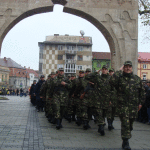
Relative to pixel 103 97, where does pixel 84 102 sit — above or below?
below

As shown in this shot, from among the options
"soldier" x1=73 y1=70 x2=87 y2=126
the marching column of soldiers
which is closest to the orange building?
the marching column of soldiers

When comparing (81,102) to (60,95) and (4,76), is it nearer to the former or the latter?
(60,95)

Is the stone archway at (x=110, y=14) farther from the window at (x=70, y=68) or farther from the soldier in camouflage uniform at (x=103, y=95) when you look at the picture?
the window at (x=70, y=68)

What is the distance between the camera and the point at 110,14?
1495cm

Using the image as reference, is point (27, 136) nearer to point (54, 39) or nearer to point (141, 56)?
point (54, 39)

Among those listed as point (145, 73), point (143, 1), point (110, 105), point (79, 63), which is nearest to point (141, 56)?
point (145, 73)

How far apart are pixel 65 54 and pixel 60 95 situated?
53898 mm

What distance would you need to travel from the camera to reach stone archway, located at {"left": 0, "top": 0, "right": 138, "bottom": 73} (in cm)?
1473

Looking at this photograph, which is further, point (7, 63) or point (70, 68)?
point (7, 63)

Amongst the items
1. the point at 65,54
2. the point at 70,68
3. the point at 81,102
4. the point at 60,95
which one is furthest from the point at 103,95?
the point at 70,68

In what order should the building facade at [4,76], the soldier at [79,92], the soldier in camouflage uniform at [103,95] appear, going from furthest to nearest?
the building facade at [4,76] → the soldier at [79,92] → the soldier in camouflage uniform at [103,95]

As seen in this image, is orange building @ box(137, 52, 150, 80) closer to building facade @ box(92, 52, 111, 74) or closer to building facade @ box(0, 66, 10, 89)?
building facade @ box(92, 52, 111, 74)

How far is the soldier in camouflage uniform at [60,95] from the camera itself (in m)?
8.16

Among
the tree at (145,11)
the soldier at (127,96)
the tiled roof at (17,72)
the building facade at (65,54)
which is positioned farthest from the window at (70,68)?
the soldier at (127,96)
